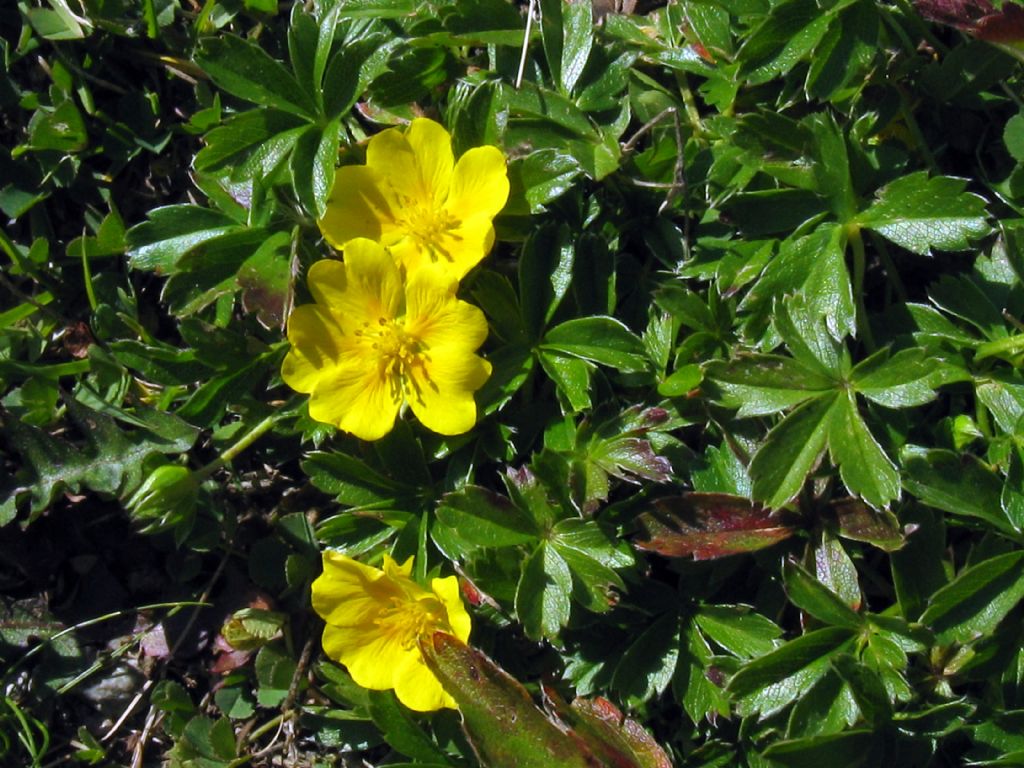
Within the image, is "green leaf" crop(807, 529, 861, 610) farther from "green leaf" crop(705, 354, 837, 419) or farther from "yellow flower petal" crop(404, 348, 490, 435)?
"yellow flower petal" crop(404, 348, 490, 435)

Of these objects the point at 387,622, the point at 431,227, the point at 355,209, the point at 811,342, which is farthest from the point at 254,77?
the point at 811,342

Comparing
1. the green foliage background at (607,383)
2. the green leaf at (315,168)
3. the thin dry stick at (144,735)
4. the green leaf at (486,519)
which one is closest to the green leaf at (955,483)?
the green foliage background at (607,383)

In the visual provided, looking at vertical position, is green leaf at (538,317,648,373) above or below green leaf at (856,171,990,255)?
below

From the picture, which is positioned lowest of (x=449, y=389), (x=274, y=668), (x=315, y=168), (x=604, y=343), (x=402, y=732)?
(x=274, y=668)

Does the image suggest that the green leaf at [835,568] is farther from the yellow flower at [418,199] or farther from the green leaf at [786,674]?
the yellow flower at [418,199]

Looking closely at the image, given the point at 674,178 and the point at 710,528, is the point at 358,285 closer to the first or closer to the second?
the point at 674,178

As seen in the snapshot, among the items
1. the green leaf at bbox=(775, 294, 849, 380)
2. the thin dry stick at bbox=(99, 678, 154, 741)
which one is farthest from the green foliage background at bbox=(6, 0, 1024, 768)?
the thin dry stick at bbox=(99, 678, 154, 741)
